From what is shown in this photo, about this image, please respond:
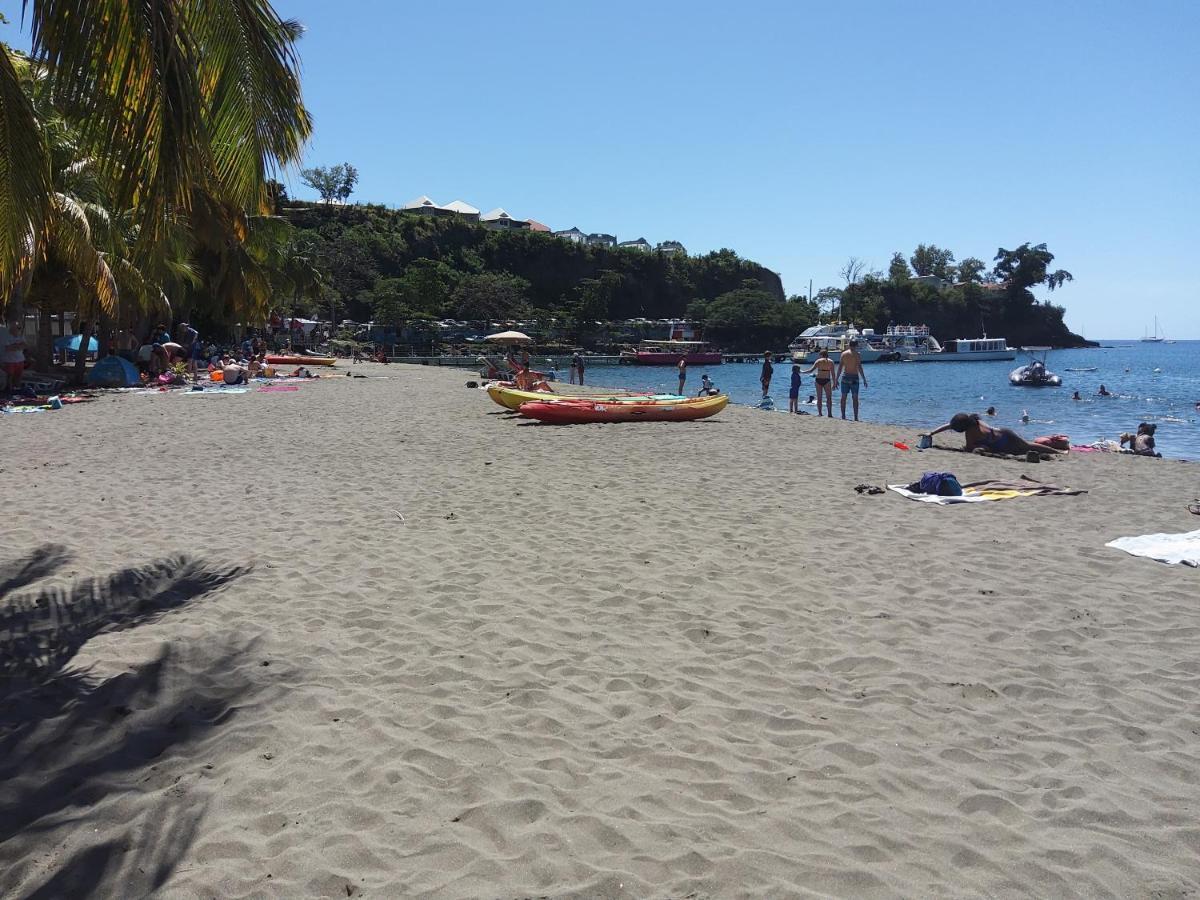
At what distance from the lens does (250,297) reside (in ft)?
103

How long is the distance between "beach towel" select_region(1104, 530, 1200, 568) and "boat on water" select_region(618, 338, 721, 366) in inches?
2213

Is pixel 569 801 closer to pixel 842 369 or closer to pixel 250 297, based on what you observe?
pixel 842 369

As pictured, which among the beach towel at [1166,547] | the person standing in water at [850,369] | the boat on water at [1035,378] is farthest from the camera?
the boat on water at [1035,378]

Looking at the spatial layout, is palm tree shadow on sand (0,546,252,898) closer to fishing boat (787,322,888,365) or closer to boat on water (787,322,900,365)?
fishing boat (787,322,888,365)

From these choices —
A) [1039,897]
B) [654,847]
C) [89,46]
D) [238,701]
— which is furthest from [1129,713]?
[89,46]

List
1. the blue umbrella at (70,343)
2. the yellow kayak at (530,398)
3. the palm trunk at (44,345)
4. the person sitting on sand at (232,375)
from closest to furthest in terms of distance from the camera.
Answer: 1. the yellow kayak at (530,398)
2. the palm trunk at (44,345)
3. the person sitting on sand at (232,375)
4. the blue umbrella at (70,343)

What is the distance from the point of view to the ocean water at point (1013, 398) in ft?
88.3

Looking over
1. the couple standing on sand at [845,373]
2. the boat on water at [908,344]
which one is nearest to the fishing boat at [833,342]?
the boat on water at [908,344]

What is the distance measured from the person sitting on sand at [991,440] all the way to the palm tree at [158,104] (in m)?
9.73

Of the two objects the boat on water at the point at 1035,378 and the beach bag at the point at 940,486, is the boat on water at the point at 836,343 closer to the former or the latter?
the boat on water at the point at 1035,378

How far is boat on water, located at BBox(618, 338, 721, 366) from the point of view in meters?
64.9

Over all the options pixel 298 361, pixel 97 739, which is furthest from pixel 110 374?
pixel 97 739

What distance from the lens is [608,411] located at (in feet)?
48.8

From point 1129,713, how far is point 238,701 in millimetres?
3902
